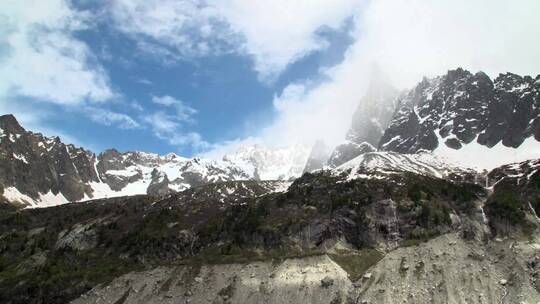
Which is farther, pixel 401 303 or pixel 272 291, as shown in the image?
pixel 272 291

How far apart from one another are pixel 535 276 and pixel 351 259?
58766mm

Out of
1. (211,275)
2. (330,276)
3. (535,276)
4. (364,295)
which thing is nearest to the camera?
(535,276)

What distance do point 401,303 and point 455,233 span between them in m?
46.4

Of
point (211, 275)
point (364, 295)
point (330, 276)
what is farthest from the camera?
point (211, 275)

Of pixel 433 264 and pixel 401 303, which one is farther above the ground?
pixel 433 264

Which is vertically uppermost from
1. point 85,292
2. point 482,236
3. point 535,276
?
point 482,236

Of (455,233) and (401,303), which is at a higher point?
(455,233)

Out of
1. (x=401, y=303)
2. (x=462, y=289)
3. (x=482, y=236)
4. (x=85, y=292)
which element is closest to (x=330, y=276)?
(x=401, y=303)

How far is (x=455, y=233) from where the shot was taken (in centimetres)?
19375

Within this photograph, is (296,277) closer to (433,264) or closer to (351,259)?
(351,259)

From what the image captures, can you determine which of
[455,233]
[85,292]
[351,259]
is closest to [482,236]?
[455,233]

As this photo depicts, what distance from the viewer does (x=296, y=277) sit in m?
180

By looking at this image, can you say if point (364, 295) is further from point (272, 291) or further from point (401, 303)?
point (272, 291)

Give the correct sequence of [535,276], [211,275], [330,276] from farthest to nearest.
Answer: [211,275] → [330,276] → [535,276]
